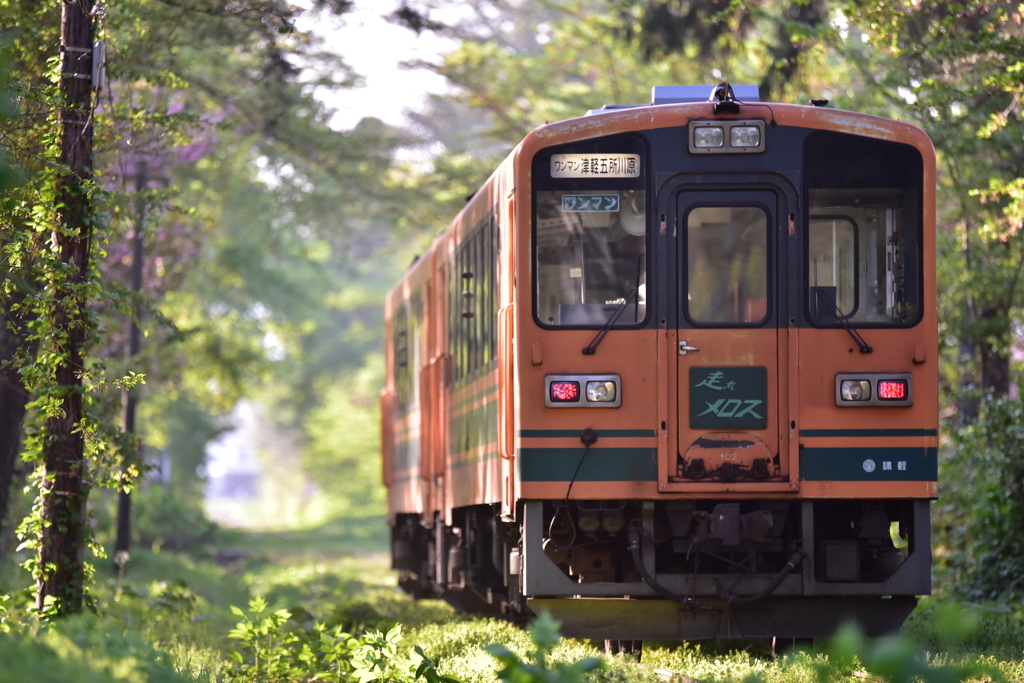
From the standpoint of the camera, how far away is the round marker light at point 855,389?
755 centimetres

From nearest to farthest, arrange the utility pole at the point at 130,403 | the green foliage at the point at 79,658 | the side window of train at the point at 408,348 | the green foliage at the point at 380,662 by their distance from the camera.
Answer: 1. the green foliage at the point at 79,658
2. the green foliage at the point at 380,662
3. the side window of train at the point at 408,348
4. the utility pole at the point at 130,403

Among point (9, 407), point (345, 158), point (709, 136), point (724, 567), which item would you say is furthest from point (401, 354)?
point (709, 136)

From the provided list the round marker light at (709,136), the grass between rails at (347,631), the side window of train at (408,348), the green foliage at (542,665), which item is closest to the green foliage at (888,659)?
the grass between rails at (347,631)

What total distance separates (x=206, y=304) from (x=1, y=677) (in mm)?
25845

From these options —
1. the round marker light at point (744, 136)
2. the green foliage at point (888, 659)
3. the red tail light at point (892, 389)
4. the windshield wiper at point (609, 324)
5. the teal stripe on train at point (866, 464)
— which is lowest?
the green foliage at point (888, 659)

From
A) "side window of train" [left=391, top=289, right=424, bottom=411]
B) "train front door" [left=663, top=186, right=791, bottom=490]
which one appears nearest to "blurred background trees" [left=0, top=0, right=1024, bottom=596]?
"side window of train" [left=391, top=289, right=424, bottom=411]

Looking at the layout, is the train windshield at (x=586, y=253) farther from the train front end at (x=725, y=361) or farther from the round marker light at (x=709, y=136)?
the round marker light at (x=709, y=136)

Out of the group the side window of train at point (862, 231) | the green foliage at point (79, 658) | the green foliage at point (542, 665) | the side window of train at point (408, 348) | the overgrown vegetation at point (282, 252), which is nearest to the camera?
the green foliage at point (79, 658)

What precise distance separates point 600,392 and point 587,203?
108 cm

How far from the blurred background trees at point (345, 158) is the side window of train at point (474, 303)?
79.4 inches

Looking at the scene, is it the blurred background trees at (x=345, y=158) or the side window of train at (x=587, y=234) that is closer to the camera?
the side window of train at (x=587, y=234)

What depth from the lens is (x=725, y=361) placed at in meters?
7.60

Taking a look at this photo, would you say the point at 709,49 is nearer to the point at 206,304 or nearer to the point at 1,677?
the point at 1,677

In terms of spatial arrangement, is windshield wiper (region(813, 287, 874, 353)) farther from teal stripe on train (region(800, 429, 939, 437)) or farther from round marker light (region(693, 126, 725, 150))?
round marker light (region(693, 126, 725, 150))
